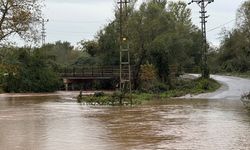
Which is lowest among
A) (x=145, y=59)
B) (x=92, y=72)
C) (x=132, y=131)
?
(x=132, y=131)

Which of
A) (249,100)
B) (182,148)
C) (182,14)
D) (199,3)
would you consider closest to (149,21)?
(199,3)

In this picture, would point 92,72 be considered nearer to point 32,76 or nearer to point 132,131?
point 32,76

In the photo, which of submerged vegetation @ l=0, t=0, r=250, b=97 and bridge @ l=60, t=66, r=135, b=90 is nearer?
submerged vegetation @ l=0, t=0, r=250, b=97

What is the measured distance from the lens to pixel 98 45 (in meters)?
72.3

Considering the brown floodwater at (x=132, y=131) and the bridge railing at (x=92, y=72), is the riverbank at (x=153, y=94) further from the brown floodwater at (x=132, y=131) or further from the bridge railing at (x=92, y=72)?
the bridge railing at (x=92, y=72)

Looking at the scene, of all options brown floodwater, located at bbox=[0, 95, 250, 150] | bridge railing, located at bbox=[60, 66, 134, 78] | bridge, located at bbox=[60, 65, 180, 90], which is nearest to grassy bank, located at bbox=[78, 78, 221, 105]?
bridge, located at bbox=[60, 65, 180, 90]

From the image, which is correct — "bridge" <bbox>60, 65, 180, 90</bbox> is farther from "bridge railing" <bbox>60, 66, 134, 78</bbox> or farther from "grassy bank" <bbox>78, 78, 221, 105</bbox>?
"grassy bank" <bbox>78, 78, 221, 105</bbox>

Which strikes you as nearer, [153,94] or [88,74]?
[153,94]

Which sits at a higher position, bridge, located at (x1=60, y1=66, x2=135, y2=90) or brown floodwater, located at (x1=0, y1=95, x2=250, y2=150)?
bridge, located at (x1=60, y1=66, x2=135, y2=90)

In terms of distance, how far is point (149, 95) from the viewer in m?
42.8

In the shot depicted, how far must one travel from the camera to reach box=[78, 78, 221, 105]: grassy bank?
3622 cm

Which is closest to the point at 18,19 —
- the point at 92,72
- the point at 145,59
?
the point at 145,59

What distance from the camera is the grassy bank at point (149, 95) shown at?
3622 centimetres

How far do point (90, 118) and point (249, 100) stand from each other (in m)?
11.3
